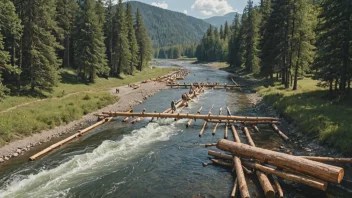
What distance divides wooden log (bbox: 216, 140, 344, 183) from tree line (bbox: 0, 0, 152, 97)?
73.9 feet

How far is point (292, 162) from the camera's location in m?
14.0

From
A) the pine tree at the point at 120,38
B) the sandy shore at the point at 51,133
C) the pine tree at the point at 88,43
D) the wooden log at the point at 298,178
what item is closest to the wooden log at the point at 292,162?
the wooden log at the point at 298,178

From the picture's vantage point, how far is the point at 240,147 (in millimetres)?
16562

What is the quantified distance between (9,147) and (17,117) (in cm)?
435

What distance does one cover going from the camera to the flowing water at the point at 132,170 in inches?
548

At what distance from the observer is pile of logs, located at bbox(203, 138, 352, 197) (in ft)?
41.7

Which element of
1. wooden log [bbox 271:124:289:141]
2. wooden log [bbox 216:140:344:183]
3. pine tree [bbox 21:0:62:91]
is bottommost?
wooden log [bbox 271:124:289:141]

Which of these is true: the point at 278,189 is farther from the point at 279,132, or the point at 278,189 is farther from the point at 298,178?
the point at 279,132

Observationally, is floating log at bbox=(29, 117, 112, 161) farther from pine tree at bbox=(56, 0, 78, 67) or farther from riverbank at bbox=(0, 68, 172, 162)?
pine tree at bbox=(56, 0, 78, 67)

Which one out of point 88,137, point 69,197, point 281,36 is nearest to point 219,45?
point 281,36

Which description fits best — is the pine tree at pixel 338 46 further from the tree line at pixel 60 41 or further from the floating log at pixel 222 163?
the tree line at pixel 60 41

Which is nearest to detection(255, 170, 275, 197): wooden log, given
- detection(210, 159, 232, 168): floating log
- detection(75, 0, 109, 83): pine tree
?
detection(210, 159, 232, 168): floating log

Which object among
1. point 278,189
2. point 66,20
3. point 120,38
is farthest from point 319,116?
point 120,38

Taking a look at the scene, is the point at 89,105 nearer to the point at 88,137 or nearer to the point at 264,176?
the point at 88,137
